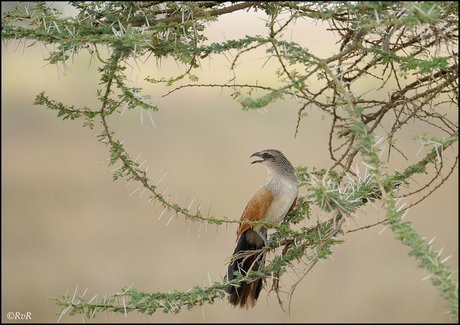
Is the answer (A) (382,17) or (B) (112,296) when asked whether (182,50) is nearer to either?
(A) (382,17)

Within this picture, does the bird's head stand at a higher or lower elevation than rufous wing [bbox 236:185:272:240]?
higher

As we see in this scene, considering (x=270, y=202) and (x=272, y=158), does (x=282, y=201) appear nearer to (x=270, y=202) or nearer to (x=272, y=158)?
(x=270, y=202)

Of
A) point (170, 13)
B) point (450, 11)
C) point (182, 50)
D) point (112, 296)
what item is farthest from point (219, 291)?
point (450, 11)

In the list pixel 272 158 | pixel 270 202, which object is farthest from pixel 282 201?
pixel 272 158

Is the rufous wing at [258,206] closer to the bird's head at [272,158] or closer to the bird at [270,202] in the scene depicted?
the bird at [270,202]

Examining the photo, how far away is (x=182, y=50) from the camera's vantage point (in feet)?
2.77

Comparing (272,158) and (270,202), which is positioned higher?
(272,158)

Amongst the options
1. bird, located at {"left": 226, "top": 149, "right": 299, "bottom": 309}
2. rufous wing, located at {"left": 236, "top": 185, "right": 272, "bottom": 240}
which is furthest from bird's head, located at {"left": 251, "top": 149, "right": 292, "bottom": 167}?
rufous wing, located at {"left": 236, "top": 185, "right": 272, "bottom": 240}

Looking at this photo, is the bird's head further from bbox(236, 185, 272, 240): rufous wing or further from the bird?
bbox(236, 185, 272, 240): rufous wing

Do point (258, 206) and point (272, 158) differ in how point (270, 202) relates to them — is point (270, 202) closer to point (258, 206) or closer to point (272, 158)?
point (258, 206)

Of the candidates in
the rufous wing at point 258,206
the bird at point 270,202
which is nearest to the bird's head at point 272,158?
the bird at point 270,202

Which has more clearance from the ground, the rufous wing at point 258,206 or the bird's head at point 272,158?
the bird's head at point 272,158

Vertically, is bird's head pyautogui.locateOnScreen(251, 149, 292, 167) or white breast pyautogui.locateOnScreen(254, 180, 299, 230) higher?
bird's head pyautogui.locateOnScreen(251, 149, 292, 167)

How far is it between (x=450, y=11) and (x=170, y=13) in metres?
0.64
